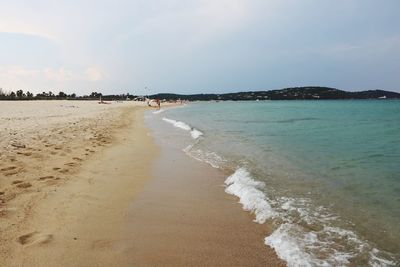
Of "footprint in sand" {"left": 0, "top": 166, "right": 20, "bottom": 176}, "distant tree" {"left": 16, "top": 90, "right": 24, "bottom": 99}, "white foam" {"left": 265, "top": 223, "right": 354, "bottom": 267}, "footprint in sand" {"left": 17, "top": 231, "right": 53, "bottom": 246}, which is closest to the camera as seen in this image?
"white foam" {"left": 265, "top": 223, "right": 354, "bottom": 267}

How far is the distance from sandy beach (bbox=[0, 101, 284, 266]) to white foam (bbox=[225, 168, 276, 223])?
0.82 ft

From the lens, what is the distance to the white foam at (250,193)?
6539 mm

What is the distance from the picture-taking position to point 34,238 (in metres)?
4.98

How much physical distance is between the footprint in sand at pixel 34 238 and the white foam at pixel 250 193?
3369 millimetres

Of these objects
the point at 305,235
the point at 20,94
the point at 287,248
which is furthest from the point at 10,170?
the point at 20,94

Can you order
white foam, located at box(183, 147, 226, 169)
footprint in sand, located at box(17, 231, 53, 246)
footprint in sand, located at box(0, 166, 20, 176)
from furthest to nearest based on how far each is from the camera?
white foam, located at box(183, 147, 226, 169), footprint in sand, located at box(0, 166, 20, 176), footprint in sand, located at box(17, 231, 53, 246)

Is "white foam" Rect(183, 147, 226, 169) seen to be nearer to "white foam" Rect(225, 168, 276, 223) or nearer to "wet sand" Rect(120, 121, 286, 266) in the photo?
"white foam" Rect(225, 168, 276, 223)

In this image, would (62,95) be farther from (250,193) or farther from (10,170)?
(250,193)

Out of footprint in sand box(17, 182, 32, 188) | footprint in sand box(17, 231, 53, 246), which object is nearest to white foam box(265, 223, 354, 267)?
footprint in sand box(17, 231, 53, 246)

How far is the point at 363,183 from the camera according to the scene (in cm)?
889

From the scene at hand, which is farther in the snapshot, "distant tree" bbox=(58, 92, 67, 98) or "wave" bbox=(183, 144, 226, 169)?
"distant tree" bbox=(58, 92, 67, 98)

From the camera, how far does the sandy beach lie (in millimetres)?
4645

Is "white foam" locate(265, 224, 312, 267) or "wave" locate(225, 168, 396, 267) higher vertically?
"white foam" locate(265, 224, 312, 267)

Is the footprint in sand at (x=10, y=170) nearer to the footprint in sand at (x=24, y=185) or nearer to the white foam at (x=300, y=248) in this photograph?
the footprint in sand at (x=24, y=185)
